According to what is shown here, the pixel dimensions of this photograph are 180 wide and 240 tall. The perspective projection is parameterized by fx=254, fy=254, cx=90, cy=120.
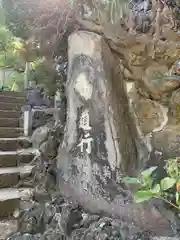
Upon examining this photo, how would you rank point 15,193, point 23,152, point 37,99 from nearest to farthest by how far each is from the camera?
1. point 15,193
2. point 23,152
3. point 37,99

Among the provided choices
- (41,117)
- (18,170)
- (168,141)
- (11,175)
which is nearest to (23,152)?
(18,170)

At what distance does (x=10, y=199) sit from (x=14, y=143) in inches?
53.4

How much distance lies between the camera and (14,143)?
369 centimetres

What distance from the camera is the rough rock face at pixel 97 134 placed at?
207 cm

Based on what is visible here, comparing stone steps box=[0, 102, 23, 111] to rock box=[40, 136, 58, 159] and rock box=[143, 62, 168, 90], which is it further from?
rock box=[143, 62, 168, 90]

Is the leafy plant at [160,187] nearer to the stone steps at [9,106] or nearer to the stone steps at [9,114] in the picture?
the stone steps at [9,114]

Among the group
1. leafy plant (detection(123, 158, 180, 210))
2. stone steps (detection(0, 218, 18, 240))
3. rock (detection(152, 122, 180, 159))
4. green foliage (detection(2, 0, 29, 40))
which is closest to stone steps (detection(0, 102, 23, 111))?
green foliage (detection(2, 0, 29, 40))

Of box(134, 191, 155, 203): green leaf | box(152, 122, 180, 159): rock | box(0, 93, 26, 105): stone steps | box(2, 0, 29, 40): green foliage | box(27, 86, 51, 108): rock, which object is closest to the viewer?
box(134, 191, 155, 203): green leaf

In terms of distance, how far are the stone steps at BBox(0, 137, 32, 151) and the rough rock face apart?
1.42m

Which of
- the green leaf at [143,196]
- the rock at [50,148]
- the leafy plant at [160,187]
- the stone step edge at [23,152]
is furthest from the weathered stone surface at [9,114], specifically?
the green leaf at [143,196]

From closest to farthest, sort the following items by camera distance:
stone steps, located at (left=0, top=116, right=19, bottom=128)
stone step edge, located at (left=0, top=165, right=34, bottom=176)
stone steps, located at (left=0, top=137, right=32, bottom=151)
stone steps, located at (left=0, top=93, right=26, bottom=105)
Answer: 1. stone step edge, located at (left=0, top=165, right=34, bottom=176)
2. stone steps, located at (left=0, top=137, right=32, bottom=151)
3. stone steps, located at (left=0, top=116, right=19, bottom=128)
4. stone steps, located at (left=0, top=93, right=26, bottom=105)

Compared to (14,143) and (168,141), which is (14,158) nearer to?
(14,143)

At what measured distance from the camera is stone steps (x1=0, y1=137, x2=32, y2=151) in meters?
3.56

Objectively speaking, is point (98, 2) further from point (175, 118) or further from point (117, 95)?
point (175, 118)
